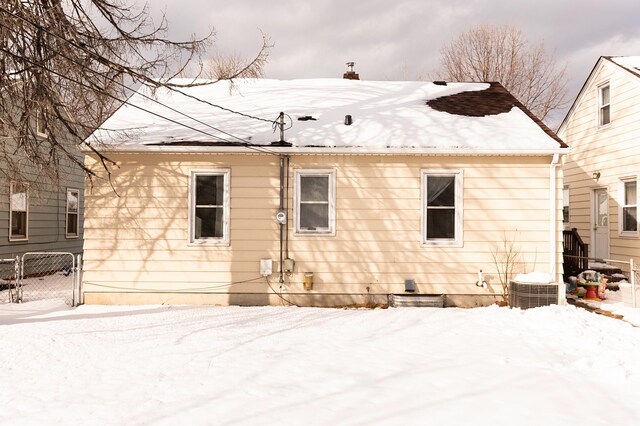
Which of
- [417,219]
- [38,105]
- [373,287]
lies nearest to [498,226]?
[417,219]

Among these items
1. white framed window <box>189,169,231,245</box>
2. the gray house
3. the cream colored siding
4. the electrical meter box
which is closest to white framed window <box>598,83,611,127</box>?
the cream colored siding

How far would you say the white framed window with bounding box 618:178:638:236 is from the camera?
1225 cm

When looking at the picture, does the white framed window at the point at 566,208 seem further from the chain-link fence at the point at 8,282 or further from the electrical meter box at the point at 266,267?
the chain-link fence at the point at 8,282

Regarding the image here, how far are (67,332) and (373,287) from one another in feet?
19.6

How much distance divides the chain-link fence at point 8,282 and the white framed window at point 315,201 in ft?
21.8

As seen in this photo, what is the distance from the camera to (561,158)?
9133 mm

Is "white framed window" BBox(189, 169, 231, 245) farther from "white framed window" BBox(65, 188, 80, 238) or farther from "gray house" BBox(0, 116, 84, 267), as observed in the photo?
"white framed window" BBox(65, 188, 80, 238)

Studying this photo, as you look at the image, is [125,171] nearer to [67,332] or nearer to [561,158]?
[67,332]

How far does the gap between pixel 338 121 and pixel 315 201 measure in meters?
2.29

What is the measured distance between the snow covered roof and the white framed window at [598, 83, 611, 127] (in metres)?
4.06

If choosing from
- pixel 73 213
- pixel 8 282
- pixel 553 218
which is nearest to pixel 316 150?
pixel 553 218

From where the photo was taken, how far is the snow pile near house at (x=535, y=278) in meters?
8.49

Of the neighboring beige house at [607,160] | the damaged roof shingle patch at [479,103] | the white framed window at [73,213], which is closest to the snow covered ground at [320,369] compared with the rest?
the damaged roof shingle patch at [479,103]

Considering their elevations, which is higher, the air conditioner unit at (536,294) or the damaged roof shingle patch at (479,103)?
the damaged roof shingle patch at (479,103)
